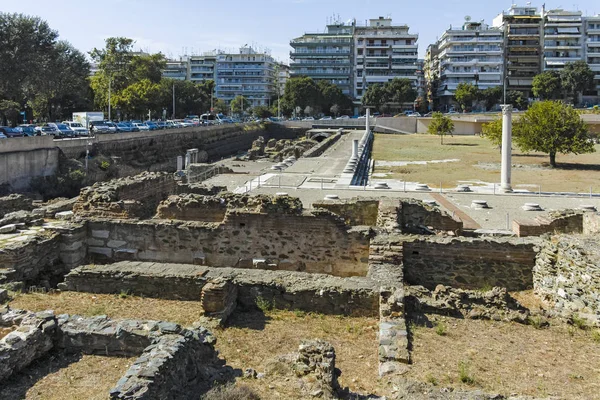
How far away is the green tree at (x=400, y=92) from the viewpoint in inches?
4407

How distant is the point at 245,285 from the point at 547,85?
10986cm

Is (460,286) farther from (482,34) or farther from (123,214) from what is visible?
(482,34)

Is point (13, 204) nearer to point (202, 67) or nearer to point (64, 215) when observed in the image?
point (64, 215)

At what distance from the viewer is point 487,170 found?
132ft

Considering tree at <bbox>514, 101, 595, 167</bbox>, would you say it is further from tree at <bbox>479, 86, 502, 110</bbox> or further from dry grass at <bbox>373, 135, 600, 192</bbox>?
tree at <bbox>479, 86, 502, 110</bbox>

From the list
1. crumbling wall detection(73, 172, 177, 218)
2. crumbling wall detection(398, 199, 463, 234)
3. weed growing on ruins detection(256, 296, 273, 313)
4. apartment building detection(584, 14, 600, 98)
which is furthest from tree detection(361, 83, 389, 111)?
weed growing on ruins detection(256, 296, 273, 313)

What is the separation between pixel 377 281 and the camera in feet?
32.0

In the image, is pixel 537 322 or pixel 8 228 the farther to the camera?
pixel 8 228

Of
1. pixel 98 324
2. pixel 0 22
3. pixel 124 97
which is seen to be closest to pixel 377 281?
pixel 98 324

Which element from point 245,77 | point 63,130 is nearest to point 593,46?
point 245,77

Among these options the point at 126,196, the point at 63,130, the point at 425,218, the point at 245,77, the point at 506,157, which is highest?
the point at 245,77

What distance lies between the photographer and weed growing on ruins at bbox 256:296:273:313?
9.45 meters

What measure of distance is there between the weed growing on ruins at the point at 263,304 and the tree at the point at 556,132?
36.7 meters

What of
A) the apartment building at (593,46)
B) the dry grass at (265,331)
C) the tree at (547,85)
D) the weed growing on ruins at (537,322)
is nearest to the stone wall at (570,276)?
the weed growing on ruins at (537,322)
